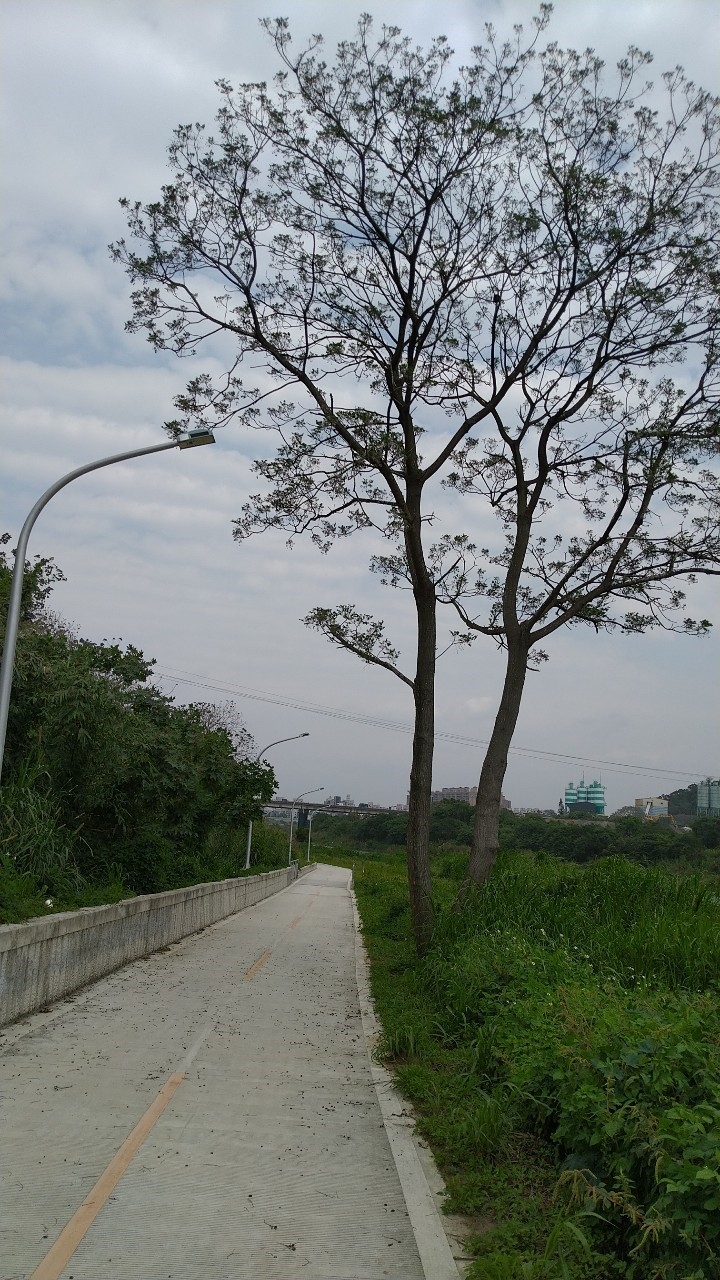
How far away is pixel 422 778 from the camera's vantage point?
14578 millimetres

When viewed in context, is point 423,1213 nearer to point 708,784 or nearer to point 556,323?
point 556,323

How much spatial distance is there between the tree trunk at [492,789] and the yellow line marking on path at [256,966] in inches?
142

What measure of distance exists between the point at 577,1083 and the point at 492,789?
9.43 m

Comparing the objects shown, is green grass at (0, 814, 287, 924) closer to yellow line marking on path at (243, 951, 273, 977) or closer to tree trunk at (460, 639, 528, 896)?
yellow line marking on path at (243, 951, 273, 977)

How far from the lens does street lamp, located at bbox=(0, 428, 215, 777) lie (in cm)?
937

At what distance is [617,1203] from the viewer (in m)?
4.40

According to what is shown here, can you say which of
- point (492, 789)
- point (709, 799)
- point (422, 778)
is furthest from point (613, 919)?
point (709, 799)

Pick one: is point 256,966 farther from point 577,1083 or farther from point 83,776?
point 577,1083

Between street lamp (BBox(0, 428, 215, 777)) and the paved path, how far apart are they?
3209 millimetres

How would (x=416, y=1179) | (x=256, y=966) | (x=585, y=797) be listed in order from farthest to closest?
1. (x=585, y=797)
2. (x=256, y=966)
3. (x=416, y=1179)

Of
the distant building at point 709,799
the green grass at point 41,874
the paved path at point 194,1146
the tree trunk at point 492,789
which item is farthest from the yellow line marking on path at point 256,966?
the distant building at point 709,799

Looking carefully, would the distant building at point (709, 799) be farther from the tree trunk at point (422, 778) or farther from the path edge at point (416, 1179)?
the path edge at point (416, 1179)

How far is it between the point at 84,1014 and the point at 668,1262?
24.1 ft

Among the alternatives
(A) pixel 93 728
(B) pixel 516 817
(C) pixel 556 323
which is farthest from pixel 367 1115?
(B) pixel 516 817
